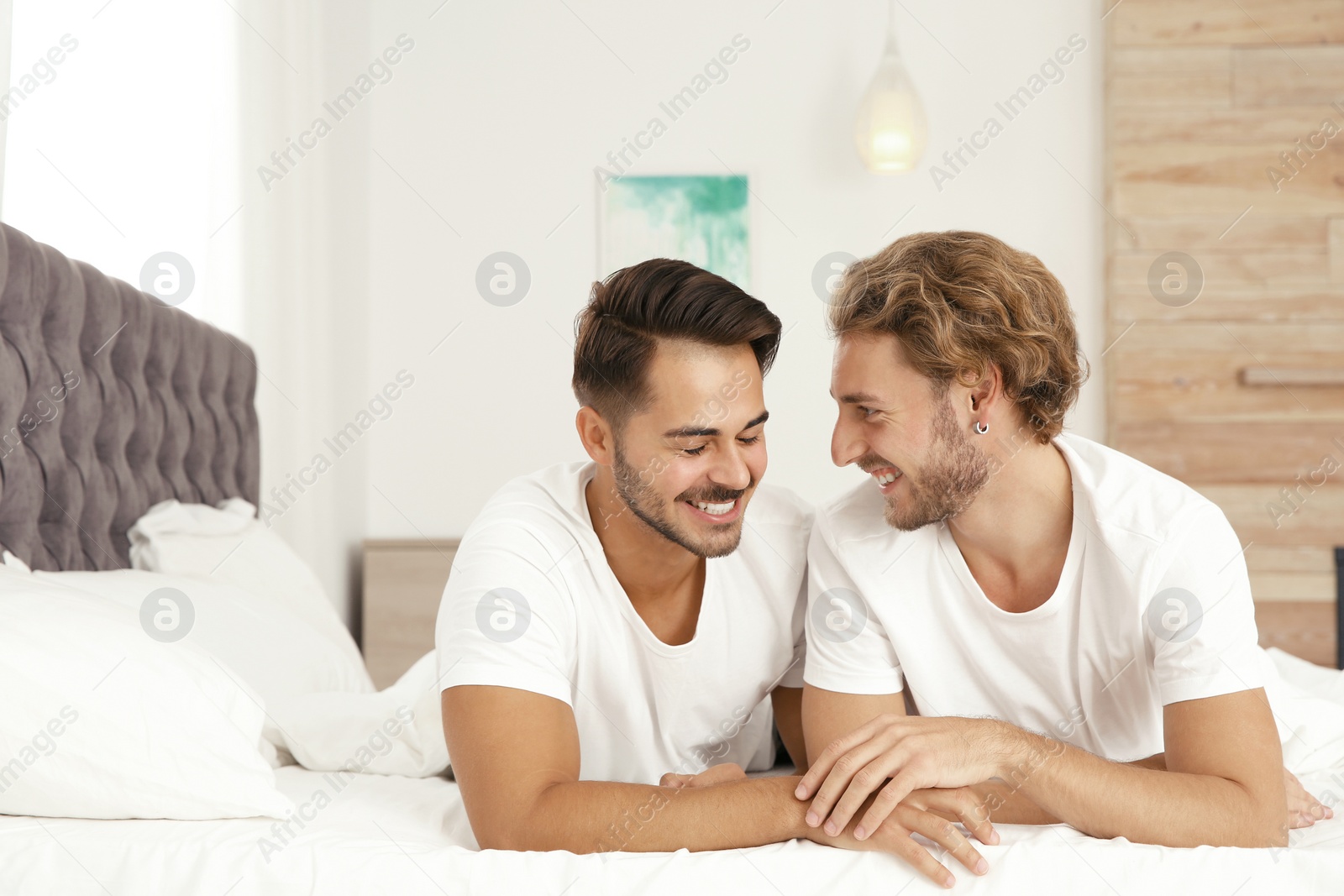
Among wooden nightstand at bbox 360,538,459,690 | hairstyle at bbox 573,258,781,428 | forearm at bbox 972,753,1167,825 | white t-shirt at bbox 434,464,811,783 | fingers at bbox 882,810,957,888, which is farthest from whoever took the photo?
wooden nightstand at bbox 360,538,459,690

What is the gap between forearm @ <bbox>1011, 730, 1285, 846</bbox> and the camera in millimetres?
1144

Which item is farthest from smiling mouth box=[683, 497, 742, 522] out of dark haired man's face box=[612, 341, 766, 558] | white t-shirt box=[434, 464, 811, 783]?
white t-shirt box=[434, 464, 811, 783]

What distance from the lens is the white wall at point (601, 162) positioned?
365cm

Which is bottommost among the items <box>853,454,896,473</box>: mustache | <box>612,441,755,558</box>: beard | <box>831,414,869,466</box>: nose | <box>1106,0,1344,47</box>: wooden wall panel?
<box>612,441,755,558</box>: beard

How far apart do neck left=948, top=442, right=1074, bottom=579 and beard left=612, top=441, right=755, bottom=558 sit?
30cm

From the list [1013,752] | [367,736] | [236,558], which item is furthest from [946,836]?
[236,558]

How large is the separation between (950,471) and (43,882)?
1124 millimetres

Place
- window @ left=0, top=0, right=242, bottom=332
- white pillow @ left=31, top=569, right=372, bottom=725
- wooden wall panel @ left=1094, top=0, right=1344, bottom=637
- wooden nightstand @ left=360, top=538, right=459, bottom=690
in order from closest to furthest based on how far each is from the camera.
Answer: white pillow @ left=31, top=569, right=372, bottom=725, window @ left=0, top=0, right=242, bottom=332, wooden nightstand @ left=360, top=538, right=459, bottom=690, wooden wall panel @ left=1094, top=0, right=1344, bottom=637

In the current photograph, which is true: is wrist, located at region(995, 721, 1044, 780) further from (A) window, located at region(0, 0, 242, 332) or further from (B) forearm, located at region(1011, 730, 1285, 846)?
(A) window, located at region(0, 0, 242, 332)

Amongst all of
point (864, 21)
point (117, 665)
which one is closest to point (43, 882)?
point (117, 665)

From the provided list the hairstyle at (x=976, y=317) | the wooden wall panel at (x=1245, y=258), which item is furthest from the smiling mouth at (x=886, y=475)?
the wooden wall panel at (x=1245, y=258)

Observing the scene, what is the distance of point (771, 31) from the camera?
369cm

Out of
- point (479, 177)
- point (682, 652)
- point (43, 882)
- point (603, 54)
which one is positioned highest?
point (603, 54)

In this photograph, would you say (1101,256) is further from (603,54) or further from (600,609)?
(600,609)
